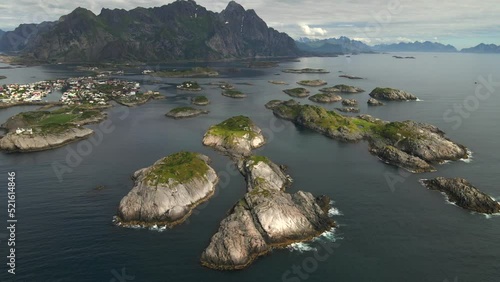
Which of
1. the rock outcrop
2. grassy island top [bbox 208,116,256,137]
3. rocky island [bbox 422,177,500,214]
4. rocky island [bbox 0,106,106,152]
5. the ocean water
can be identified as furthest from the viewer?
grassy island top [bbox 208,116,256,137]

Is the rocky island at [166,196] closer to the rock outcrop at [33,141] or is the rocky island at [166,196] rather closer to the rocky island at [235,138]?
the rocky island at [235,138]

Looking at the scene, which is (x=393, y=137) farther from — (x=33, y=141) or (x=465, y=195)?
(x=33, y=141)

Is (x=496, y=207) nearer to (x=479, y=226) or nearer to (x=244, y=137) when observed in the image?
(x=479, y=226)

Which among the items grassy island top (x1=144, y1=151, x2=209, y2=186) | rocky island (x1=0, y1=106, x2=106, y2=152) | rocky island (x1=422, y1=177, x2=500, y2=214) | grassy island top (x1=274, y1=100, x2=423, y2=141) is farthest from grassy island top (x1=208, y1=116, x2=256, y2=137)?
rocky island (x1=422, y1=177, x2=500, y2=214)

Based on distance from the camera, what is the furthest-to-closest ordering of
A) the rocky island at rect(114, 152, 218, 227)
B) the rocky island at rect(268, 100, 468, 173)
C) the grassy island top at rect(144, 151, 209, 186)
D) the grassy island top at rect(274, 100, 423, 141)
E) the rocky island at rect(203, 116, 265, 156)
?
the grassy island top at rect(274, 100, 423, 141) → the rocky island at rect(203, 116, 265, 156) → the rocky island at rect(268, 100, 468, 173) → the grassy island top at rect(144, 151, 209, 186) → the rocky island at rect(114, 152, 218, 227)

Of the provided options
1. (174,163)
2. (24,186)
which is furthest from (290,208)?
(24,186)

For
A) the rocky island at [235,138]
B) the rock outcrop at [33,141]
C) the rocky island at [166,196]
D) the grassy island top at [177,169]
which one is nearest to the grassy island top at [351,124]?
the rocky island at [235,138]

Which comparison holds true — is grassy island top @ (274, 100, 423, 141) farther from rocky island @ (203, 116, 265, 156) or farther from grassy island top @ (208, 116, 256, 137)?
grassy island top @ (208, 116, 256, 137)

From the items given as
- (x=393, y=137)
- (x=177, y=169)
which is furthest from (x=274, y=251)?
(x=393, y=137)

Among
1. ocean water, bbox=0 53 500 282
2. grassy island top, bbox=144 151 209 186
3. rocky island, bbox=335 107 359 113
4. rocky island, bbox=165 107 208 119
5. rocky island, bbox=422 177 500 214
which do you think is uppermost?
rocky island, bbox=335 107 359 113
